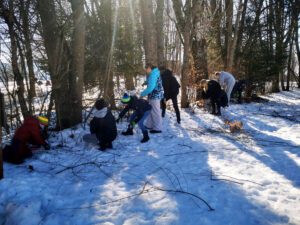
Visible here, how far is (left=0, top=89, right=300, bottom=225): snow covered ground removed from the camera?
3.62m

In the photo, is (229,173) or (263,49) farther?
(263,49)

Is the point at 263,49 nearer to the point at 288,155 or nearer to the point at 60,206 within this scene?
the point at 288,155

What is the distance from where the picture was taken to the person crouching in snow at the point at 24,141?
5.49 m

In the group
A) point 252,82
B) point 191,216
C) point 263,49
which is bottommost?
point 191,216

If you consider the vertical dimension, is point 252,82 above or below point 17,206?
above

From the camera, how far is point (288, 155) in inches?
217

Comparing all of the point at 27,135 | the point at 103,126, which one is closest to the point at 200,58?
the point at 103,126

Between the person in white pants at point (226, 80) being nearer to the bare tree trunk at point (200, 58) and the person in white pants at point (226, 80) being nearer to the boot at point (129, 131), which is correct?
the bare tree trunk at point (200, 58)

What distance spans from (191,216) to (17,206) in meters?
2.31

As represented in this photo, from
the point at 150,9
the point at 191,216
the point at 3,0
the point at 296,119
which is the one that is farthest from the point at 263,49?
the point at 191,216

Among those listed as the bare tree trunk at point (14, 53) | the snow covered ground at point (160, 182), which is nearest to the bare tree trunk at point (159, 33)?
the snow covered ground at point (160, 182)

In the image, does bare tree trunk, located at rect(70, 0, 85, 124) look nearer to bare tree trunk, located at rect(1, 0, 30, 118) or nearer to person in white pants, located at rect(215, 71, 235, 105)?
bare tree trunk, located at rect(1, 0, 30, 118)

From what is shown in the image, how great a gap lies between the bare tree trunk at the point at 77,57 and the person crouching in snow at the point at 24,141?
7.47 ft

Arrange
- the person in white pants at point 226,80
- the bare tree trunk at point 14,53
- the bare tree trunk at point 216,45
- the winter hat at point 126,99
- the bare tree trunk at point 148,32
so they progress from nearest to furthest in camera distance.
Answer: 1. the winter hat at point 126,99
2. the bare tree trunk at point 14,53
3. the bare tree trunk at point 148,32
4. the person in white pants at point 226,80
5. the bare tree trunk at point 216,45
